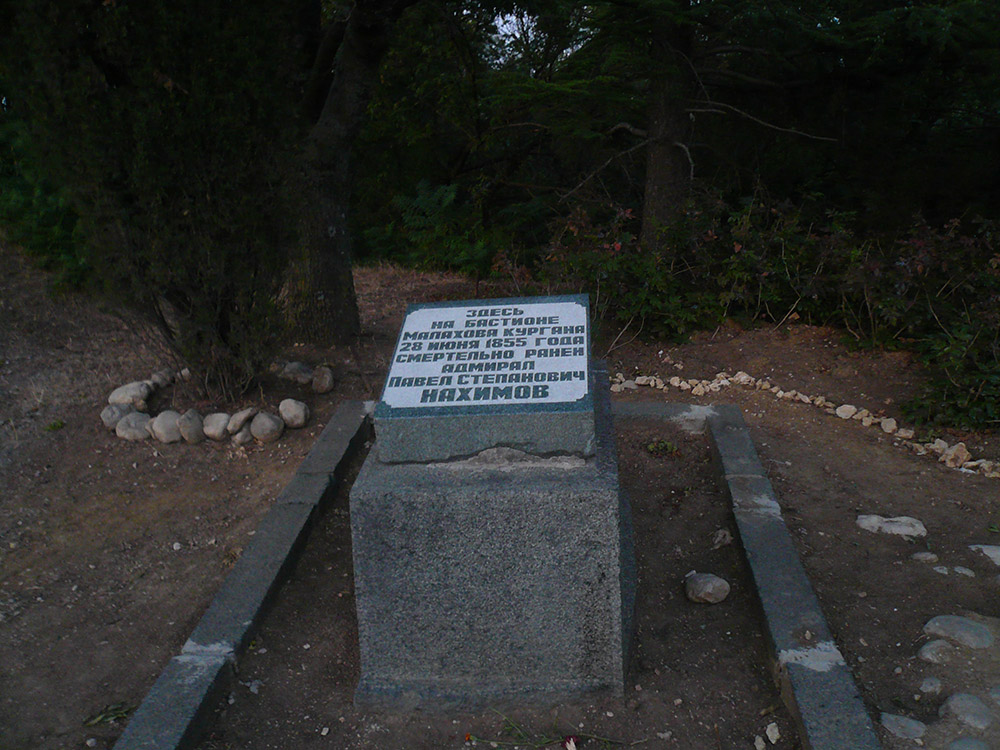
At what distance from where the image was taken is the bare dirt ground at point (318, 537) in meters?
2.86

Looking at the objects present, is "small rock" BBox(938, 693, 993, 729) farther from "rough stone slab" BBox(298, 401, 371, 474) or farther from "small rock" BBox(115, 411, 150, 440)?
"small rock" BBox(115, 411, 150, 440)

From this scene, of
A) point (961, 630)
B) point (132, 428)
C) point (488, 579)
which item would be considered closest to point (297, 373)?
point (132, 428)

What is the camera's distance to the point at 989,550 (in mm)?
3473

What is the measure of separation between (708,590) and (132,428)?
353cm

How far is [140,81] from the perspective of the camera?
4.10 meters

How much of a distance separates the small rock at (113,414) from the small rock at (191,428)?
0.46 m

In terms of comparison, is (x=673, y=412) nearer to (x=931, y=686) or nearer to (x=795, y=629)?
(x=795, y=629)

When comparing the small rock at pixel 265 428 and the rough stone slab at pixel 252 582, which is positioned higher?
the small rock at pixel 265 428

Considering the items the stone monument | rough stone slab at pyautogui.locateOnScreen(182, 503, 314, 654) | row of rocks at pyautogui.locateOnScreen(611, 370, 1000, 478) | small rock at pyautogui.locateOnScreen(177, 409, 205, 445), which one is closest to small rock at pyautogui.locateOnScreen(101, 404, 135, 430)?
small rock at pyautogui.locateOnScreen(177, 409, 205, 445)

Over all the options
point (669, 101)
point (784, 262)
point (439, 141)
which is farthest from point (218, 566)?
point (439, 141)

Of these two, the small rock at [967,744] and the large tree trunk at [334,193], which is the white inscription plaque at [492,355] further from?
the large tree trunk at [334,193]

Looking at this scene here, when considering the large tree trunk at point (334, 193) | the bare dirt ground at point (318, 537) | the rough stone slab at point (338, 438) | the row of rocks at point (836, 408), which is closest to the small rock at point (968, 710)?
the bare dirt ground at point (318, 537)

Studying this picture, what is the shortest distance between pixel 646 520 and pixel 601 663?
1304 mm

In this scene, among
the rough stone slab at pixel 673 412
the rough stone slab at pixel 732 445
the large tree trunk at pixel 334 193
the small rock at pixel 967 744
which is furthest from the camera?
the large tree trunk at pixel 334 193
